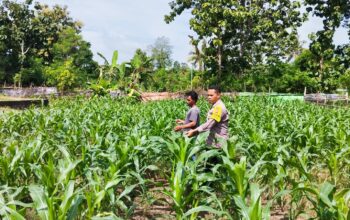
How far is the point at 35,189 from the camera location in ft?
10.4

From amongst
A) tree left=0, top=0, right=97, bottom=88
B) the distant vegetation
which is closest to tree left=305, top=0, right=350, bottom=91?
the distant vegetation

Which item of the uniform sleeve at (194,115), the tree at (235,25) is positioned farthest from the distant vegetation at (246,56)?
the uniform sleeve at (194,115)

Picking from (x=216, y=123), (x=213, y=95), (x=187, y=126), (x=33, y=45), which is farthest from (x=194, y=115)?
(x=33, y=45)

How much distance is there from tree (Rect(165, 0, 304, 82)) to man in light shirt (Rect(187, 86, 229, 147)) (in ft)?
92.9

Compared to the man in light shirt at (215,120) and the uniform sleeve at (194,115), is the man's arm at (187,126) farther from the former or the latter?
the man in light shirt at (215,120)

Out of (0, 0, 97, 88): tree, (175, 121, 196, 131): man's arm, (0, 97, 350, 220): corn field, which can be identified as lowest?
(0, 97, 350, 220): corn field

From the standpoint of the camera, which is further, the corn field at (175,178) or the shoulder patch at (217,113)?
the shoulder patch at (217,113)

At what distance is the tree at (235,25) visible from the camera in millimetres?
33625

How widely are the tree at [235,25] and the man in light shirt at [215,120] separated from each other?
92.9 feet

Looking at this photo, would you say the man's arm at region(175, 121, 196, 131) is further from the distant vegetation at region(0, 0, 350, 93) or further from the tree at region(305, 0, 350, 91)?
the tree at region(305, 0, 350, 91)

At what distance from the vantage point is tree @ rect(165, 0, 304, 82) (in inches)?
1324

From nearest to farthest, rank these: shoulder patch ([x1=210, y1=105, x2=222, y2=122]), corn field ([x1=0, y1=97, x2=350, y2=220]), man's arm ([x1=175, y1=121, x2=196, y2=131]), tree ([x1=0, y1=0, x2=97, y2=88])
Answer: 1. corn field ([x1=0, y1=97, x2=350, y2=220])
2. shoulder patch ([x1=210, y1=105, x2=222, y2=122])
3. man's arm ([x1=175, y1=121, x2=196, y2=131])
4. tree ([x1=0, y1=0, x2=97, y2=88])

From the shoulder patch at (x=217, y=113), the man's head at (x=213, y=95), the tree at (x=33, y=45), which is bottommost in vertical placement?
the shoulder patch at (x=217, y=113)

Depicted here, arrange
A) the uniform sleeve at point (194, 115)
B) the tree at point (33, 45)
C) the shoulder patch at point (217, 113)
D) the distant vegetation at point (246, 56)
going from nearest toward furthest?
the shoulder patch at point (217, 113), the uniform sleeve at point (194, 115), the distant vegetation at point (246, 56), the tree at point (33, 45)
